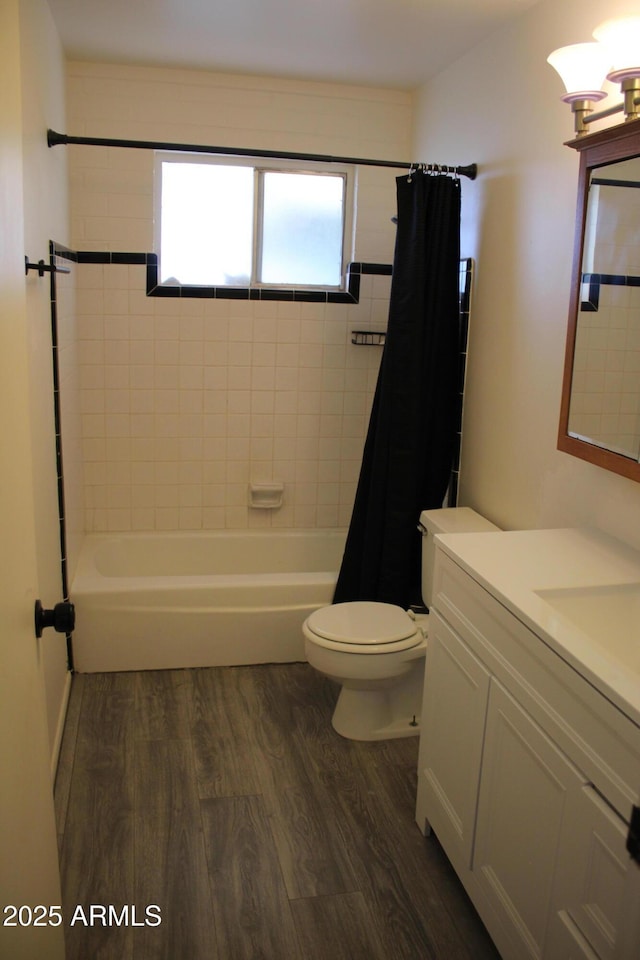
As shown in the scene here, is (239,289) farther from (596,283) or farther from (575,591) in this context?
(575,591)

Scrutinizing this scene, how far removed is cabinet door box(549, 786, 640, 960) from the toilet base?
130 centimetres

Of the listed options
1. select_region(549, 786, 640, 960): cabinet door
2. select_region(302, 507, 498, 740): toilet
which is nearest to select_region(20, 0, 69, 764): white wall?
select_region(302, 507, 498, 740): toilet

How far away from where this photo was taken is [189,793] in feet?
8.20

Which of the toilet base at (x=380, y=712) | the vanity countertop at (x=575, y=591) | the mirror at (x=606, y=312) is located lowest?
the toilet base at (x=380, y=712)

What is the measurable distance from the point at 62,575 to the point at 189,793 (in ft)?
3.28

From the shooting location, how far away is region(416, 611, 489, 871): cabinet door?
6.40ft

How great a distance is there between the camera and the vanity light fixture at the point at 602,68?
1921 mm

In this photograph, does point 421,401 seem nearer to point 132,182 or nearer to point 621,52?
point 621,52

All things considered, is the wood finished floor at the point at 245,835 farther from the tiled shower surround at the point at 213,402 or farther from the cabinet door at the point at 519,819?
the tiled shower surround at the point at 213,402

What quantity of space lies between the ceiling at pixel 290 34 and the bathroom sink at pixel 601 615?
6.23 feet

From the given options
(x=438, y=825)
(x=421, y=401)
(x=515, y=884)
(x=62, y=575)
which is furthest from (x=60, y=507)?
(x=515, y=884)

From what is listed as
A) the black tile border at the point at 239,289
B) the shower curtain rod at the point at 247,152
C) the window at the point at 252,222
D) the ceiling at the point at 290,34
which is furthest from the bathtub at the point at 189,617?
the ceiling at the point at 290,34

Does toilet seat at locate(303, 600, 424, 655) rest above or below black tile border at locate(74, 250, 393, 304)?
below

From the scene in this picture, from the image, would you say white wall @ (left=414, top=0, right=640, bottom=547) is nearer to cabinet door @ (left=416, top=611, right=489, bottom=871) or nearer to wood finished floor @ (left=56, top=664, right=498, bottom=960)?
cabinet door @ (left=416, top=611, right=489, bottom=871)
